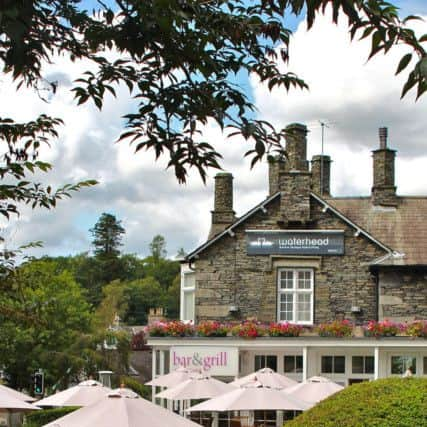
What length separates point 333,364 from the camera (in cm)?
2930

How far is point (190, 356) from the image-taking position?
29.0 meters

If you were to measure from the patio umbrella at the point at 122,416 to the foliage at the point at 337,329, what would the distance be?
16.4m

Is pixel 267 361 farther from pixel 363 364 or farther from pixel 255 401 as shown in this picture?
pixel 255 401

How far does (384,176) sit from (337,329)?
243 inches

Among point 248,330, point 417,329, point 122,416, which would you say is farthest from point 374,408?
point 248,330

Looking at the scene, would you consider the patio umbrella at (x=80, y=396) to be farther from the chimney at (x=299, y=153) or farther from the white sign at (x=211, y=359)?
the chimney at (x=299, y=153)

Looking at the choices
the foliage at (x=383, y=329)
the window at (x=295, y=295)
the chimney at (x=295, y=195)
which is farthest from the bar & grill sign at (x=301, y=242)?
the foliage at (x=383, y=329)

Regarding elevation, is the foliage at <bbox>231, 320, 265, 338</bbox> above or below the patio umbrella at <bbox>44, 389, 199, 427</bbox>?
above

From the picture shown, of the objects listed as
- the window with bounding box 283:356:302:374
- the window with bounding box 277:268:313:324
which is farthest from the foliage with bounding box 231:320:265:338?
the window with bounding box 283:356:302:374

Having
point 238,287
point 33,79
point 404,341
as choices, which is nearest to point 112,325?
point 238,287

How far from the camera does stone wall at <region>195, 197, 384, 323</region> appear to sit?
29125 millimetres

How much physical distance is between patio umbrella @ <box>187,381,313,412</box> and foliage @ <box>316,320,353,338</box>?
7.47 metres

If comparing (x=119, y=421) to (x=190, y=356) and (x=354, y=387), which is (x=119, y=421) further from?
(x=190, y=356)

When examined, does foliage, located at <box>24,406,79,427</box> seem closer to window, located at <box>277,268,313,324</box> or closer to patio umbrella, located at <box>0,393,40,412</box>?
window, located at <box>277,268,313,324</box>
